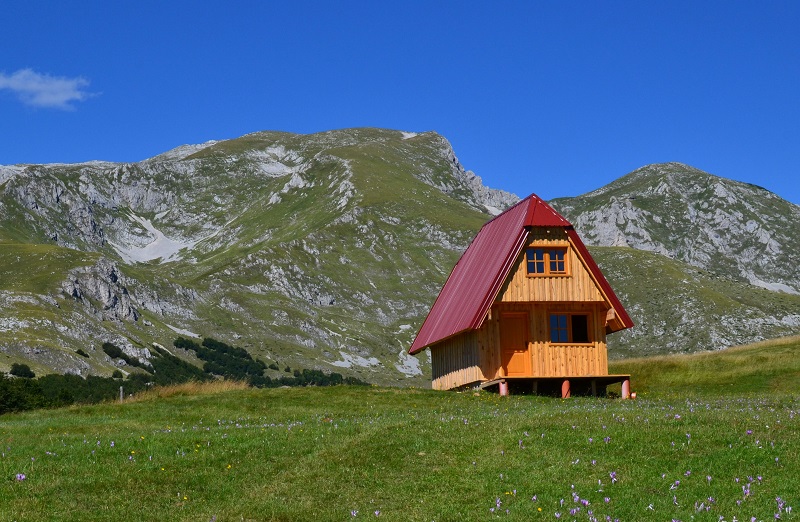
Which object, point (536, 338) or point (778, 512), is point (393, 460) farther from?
point (536, 338)

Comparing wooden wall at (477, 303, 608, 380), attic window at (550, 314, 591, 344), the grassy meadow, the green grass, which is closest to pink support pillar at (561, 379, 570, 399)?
wooden wall at (477, 303, 608, 380)

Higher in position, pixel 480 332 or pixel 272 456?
pixel 480 332

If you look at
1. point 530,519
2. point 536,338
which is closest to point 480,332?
point 536,338

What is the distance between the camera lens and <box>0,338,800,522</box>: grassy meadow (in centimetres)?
1811

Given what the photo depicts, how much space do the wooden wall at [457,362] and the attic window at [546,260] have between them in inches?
182

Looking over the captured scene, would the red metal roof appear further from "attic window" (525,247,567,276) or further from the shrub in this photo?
the shrub

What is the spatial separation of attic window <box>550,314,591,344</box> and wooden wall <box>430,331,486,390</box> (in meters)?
4.04

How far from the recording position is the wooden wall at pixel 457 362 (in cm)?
4725

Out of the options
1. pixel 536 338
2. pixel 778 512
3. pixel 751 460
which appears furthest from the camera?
pixel 536 338

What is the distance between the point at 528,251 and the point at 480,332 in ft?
15.7

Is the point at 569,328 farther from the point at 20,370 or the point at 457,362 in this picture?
the point at 20,370

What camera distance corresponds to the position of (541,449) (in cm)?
2188

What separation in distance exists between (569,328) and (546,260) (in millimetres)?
3766

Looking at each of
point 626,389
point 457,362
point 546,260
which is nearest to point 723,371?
point 626,389
